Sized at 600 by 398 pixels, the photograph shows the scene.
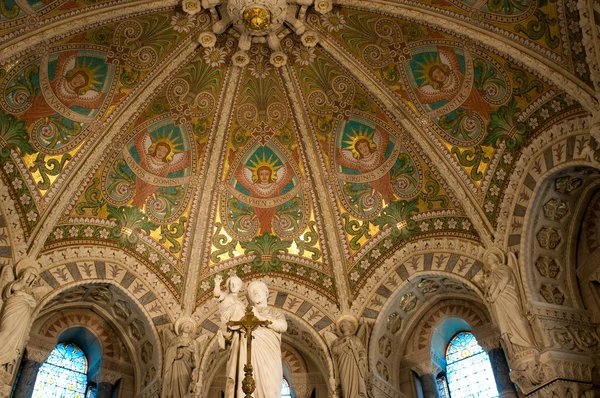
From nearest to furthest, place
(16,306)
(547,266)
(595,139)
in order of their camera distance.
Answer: (595,139) < (16,306) < (547,266)

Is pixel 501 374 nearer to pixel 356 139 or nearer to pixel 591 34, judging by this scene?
pixel 356 139

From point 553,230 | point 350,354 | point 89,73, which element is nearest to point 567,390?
point 553,230

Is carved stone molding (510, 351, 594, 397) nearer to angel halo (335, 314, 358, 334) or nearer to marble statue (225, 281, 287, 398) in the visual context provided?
angel halo (335, 314, 358, 334)

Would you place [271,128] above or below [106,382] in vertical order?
above

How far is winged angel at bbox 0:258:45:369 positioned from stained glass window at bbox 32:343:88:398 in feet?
5.34

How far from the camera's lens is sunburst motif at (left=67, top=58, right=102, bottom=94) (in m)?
12.1

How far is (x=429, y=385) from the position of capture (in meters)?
12.2

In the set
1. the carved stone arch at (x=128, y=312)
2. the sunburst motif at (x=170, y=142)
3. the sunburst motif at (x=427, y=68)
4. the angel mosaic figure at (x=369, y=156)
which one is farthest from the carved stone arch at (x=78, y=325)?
the sunburst motif at (x=427, y=68)

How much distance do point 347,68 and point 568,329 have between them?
18.7 feet

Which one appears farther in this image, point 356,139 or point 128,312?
point 356,139

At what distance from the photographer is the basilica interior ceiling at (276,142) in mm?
11469

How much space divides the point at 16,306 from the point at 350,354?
5155 millimetres

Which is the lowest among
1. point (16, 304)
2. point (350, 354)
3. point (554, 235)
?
point (350, 354)

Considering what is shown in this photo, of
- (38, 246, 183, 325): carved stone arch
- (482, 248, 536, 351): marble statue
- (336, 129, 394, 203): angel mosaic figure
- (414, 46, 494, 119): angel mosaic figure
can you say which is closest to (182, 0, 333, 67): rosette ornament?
(336, 129, 394, 203): angel mosaic figure
